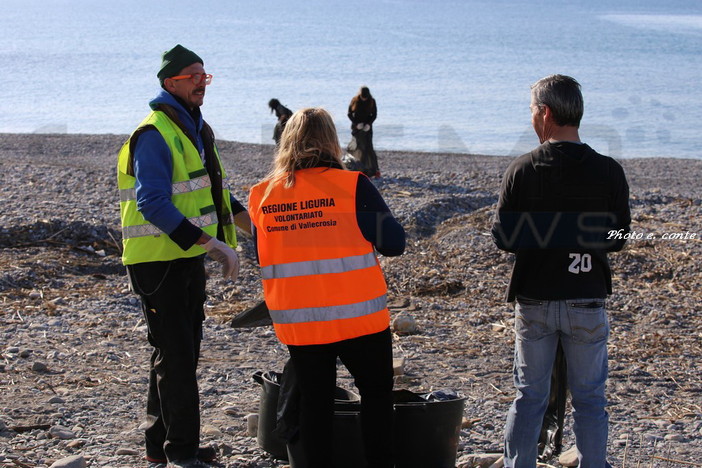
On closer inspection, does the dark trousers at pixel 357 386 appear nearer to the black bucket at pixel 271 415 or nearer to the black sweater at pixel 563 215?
the black bucket at pixel 271 415

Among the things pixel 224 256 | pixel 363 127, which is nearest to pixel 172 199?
pixel 224 256

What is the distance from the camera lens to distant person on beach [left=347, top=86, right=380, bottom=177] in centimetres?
1490

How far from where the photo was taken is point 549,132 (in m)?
3.91

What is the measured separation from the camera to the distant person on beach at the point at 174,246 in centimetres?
412

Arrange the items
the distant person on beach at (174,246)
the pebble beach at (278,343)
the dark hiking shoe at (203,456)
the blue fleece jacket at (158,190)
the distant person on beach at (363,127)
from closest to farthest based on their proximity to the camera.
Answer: the blue fleece jacket at (158,190) → the distant person on beach at (174,246) → the dark hiking shoe at (203,456) → the pebble beach at (278,343) → the distant person on beach at (363,127)

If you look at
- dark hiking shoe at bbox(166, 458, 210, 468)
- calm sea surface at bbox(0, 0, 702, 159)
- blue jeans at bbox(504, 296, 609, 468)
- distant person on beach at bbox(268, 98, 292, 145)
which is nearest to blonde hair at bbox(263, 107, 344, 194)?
blue jeans at bbox(504, 296, 609, 468)

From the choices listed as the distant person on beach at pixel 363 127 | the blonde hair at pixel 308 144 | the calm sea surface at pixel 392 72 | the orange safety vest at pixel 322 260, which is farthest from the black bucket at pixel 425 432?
the calm sea surface at pixel 392 72

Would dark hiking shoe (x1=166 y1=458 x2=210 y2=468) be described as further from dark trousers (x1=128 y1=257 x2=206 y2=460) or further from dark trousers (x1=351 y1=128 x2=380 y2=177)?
dark trousers (x1=351 y1=128 x2=380 y2=177)

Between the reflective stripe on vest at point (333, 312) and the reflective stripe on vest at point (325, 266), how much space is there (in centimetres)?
14

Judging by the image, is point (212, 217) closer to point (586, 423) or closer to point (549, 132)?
point (549, 132)

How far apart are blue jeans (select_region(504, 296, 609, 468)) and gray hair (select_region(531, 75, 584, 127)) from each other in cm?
74

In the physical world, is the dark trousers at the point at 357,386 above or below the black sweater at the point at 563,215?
below

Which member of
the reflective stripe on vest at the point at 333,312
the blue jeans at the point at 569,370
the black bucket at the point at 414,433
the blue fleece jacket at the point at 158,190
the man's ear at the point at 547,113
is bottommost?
the black bucket at the point at 414,433

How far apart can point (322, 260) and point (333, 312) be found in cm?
21
